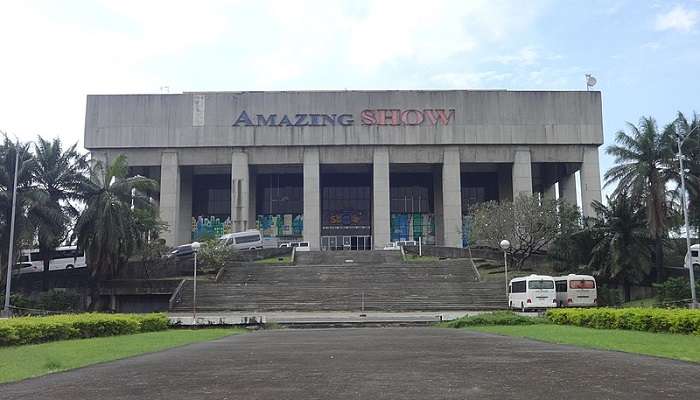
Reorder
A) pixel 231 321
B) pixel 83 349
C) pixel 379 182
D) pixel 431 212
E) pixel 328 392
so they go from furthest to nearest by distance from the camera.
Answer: pixel 431 212 → pixel 379 182 → pixel 231 321 → pixel 83 349 → pixel 328 392

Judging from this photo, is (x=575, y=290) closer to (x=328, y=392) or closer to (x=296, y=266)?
(x=296, y=266)

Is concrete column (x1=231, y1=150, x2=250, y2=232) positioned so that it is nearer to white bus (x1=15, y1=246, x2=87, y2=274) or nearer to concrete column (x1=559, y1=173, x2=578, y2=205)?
white bus (x1=15, y1=246, x2=87, y2=274)

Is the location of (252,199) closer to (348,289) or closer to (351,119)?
(351,119)

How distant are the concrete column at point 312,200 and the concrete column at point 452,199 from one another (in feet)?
39.2

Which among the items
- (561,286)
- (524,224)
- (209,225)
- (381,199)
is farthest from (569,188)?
(209,225)

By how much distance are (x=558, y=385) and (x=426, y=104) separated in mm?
54434

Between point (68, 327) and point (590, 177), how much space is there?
174 ft

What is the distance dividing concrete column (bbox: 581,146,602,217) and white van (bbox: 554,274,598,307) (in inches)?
1066

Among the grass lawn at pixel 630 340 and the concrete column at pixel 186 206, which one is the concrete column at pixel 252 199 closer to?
the concrete column at pixel 186 206

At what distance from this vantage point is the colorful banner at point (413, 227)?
69.9 m

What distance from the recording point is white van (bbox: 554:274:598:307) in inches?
1321

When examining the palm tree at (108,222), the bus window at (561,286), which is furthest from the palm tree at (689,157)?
the palm tree at (108,222)

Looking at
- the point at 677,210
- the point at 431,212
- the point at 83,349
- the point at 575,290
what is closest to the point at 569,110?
the point at 431,212

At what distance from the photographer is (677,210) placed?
122ft
